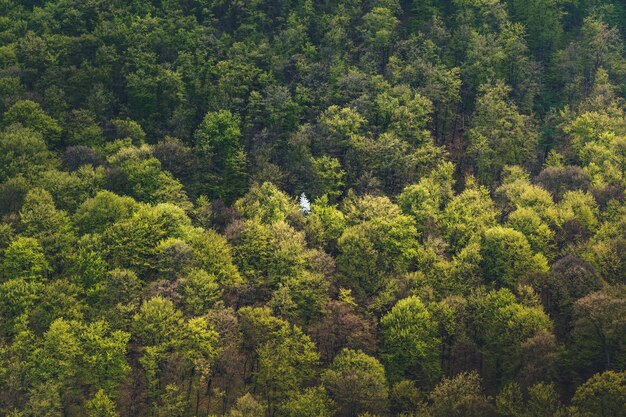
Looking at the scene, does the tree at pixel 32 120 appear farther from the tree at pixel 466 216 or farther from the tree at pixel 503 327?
the tree at pixel 503 327

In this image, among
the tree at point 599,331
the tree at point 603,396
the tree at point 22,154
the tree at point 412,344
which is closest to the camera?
the tree at point 603,396

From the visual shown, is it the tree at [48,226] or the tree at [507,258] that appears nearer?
the tree at [507,258]

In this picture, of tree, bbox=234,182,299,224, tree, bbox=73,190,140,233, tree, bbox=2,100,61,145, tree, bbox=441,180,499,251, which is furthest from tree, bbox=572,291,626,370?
tree, bbox=2,100,61,145

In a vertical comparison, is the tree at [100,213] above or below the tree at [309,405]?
above

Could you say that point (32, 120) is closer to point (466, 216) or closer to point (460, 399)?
point (466, 216)

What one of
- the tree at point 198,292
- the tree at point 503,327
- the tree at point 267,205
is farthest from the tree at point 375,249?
the tree at point 198,292

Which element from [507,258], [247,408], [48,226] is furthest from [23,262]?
[507,258]
